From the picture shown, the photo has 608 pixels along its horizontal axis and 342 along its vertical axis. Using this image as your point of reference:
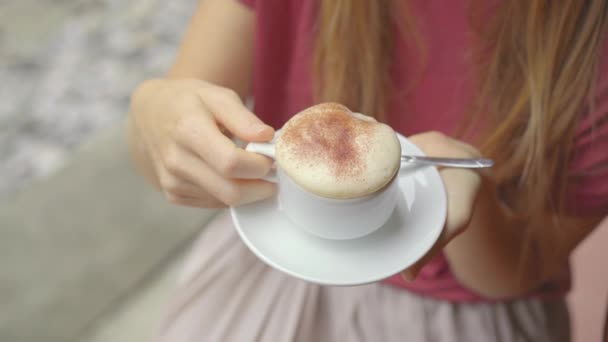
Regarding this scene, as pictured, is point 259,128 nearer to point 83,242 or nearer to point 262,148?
point 262,148

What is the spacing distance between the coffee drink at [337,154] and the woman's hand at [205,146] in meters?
0.03

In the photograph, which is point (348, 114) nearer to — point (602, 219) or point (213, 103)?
point (213, 103)

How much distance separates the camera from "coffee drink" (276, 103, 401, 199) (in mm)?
409

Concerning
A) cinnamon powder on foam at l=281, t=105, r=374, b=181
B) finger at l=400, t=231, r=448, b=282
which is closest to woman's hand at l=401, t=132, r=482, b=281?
finger at l=400, t=231, r=448, b=282

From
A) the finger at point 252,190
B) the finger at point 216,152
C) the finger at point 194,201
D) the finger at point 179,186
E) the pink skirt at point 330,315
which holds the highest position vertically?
the finger at point 216,152

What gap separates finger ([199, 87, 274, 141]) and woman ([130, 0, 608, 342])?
39 mm

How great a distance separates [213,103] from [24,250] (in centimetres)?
82

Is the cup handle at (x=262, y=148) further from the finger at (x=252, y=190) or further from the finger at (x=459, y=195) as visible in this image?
the finger at (x=459, y=195)

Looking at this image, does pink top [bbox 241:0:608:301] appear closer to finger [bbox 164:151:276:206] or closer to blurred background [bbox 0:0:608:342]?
finger [bbox 164:151:276:206]

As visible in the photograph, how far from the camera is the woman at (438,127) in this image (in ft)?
1.87

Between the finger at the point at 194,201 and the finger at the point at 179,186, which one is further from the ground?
the finger at the point at 179,186

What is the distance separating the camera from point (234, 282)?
0.71 metres

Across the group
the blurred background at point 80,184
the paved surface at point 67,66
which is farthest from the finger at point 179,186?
the paved surface at point 67,66

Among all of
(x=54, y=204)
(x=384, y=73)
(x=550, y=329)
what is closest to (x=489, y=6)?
(x=384, y=73)
